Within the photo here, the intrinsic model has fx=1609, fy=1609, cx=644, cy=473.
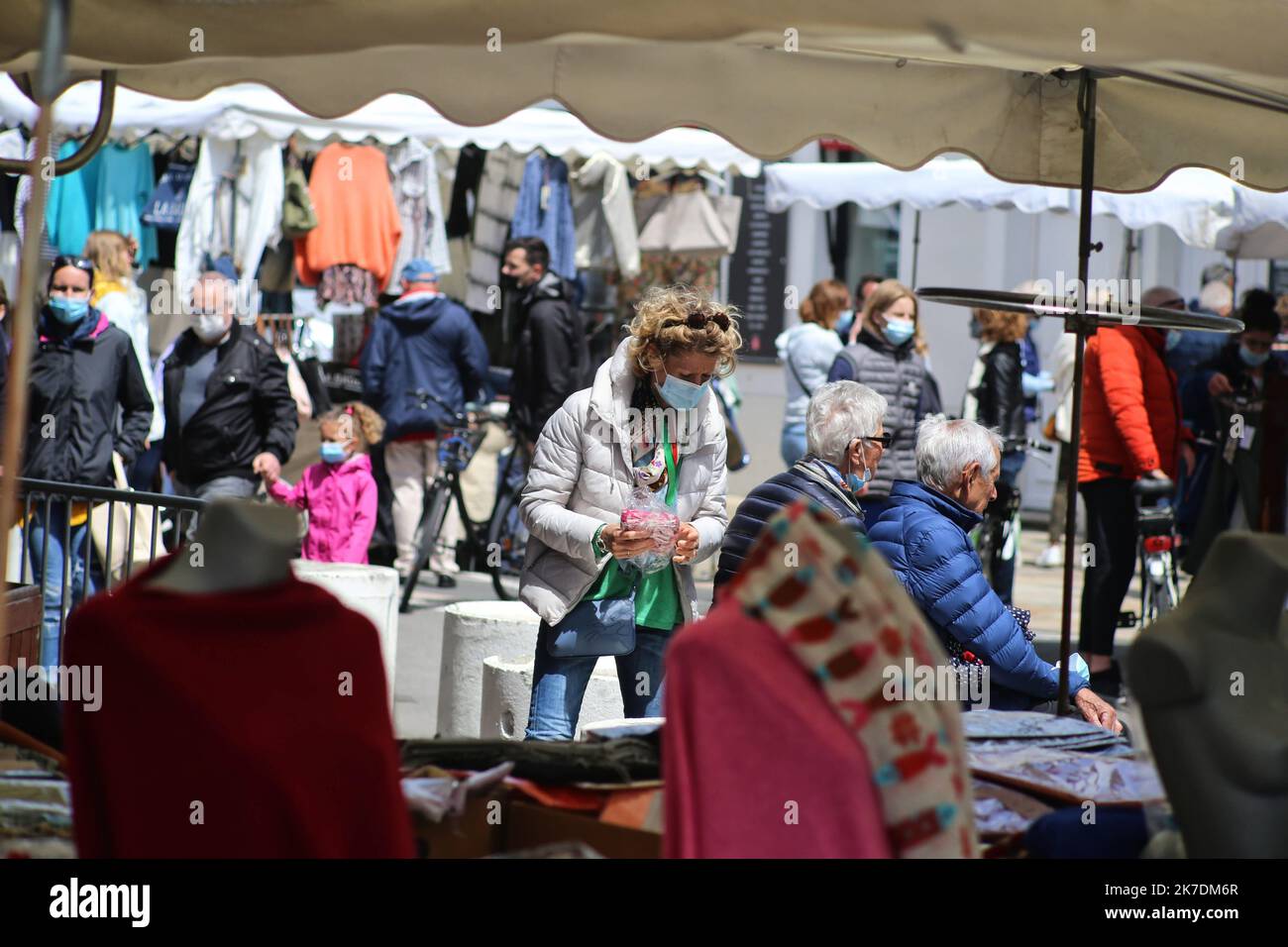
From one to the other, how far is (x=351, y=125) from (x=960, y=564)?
7087mm

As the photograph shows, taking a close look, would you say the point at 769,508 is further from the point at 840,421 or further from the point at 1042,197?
the point at 1042,197

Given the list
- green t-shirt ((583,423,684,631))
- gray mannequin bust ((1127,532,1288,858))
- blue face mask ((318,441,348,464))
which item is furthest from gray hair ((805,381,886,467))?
blue face mask ((318,441,348,464))

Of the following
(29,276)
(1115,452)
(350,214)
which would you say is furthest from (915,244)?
(29,276)

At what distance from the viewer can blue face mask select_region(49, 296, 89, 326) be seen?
7.69 metres

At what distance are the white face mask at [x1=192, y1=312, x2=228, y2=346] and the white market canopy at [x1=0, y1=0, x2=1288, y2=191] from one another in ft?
12.5

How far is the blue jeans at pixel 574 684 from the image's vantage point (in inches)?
201

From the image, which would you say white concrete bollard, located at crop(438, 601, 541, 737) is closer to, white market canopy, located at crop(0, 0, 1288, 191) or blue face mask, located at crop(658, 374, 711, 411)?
blue face mask, located at crop(658, 374, 711, 411)

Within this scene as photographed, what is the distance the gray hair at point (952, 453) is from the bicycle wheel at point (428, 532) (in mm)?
5525

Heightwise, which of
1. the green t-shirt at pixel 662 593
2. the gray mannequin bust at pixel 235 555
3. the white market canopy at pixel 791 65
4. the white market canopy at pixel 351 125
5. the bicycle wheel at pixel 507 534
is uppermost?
the white market canopy at pixel 351 125

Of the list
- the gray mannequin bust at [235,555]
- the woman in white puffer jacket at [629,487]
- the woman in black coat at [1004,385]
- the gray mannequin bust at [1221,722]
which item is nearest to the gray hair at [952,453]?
the woman in white puffer jacket at [629,487]

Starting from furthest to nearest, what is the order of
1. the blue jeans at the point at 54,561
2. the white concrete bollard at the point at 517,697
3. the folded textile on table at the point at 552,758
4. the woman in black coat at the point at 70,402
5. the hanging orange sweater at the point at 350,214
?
the hanging orange sweater at the point at 350,214
the woman in black coat at the point at 70,402
the blue jeans at the point at 54,561
the white concrete bollard at the point at 517,697
the folded textile on table at the point at 552,758

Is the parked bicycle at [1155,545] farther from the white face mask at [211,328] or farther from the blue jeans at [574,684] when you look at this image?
the white face mask at [211,328]

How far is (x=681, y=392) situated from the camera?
199 inches

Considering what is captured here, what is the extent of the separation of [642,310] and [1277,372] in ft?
24.2
